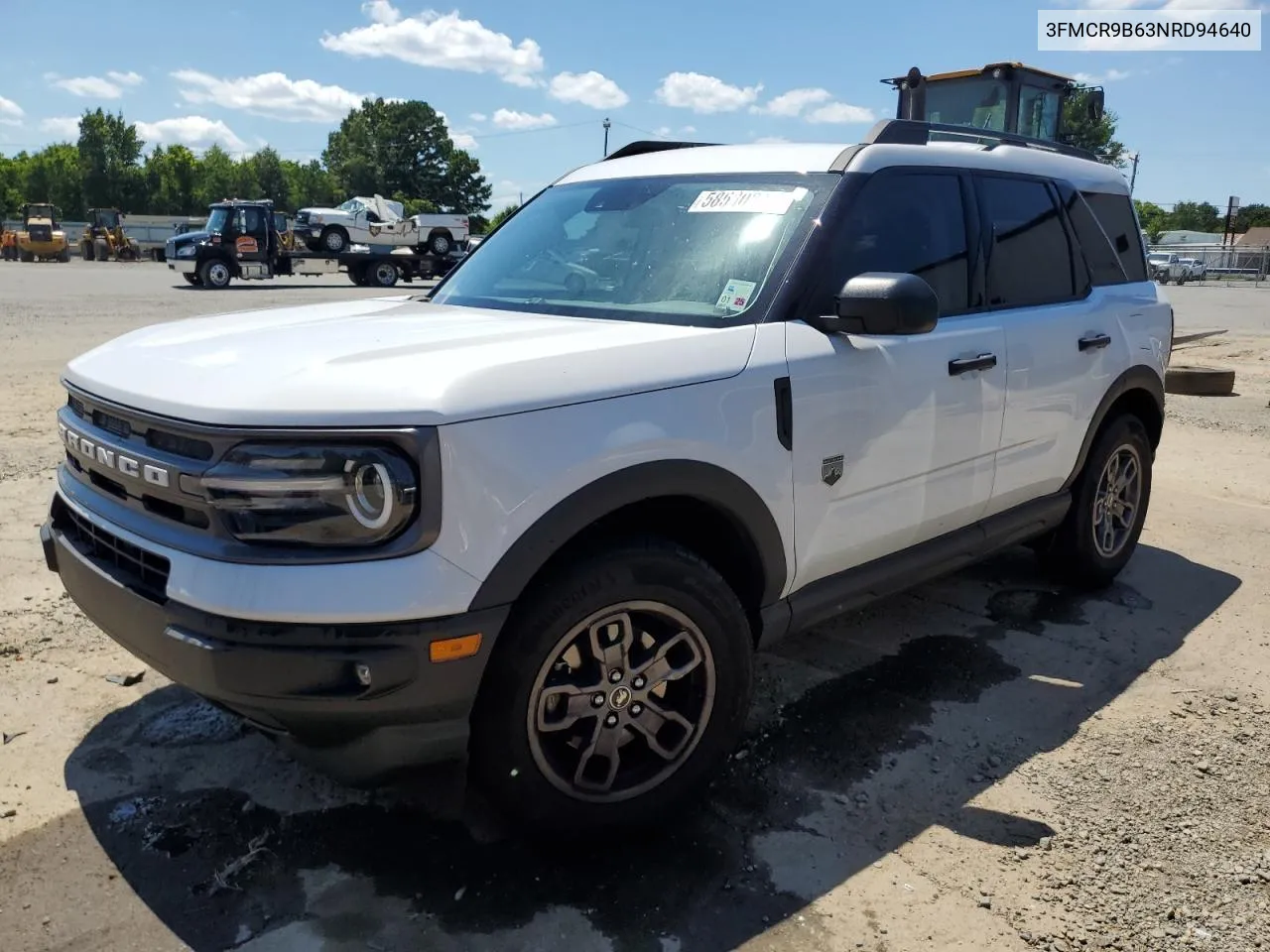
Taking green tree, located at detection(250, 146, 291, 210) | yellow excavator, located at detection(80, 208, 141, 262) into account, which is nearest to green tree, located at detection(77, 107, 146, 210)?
green tree, located at detection(250, 146, 291, 210)

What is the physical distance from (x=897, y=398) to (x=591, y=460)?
4.21ft

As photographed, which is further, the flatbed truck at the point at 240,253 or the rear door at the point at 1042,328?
the flatbed truck at the point at 240,253

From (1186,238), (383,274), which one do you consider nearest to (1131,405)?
(383,274)

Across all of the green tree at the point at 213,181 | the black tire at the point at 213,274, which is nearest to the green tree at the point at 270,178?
the green tree at the point at 213,181

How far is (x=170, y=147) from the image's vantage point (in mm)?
92688

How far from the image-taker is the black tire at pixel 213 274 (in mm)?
26641

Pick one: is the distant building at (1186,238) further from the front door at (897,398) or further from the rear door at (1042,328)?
the front door at (897,398)

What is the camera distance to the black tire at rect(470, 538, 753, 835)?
233 cm

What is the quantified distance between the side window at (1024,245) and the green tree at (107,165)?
316 feet

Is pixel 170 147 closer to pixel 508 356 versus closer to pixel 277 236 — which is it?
pixel 277 236

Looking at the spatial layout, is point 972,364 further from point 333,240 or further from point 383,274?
point 333,240

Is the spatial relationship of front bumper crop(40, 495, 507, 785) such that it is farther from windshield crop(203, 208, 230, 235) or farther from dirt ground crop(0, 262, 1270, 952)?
windshield crop(203, 208, 230, 235)

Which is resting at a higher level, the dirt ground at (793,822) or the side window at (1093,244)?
the side window at (1093,244)

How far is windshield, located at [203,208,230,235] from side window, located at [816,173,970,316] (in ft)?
89.5
